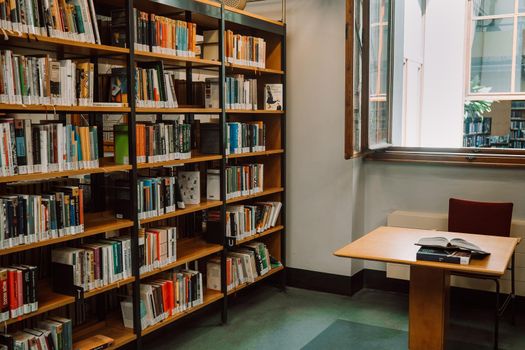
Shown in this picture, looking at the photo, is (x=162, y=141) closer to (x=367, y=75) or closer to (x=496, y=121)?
(x=367, y=75)

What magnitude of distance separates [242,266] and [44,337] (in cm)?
187

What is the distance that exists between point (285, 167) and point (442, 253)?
6.71 feet

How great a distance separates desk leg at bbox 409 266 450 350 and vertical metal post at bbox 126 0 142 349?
1.64 metres

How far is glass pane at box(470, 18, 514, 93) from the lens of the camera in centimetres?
1052

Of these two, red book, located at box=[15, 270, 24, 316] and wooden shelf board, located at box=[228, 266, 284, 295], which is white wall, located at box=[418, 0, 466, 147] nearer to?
wooden shelf board, located at box=[228, 266, 284, 295]

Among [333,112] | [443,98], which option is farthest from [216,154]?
[443,98]

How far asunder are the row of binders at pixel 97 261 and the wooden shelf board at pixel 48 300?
95mm

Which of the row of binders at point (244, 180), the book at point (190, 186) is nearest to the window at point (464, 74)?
the row of binders at point (244, 180)

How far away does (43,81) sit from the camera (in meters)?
2.84

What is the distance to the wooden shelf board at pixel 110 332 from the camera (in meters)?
3.33

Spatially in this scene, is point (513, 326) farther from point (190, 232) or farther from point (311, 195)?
point (190, 232)

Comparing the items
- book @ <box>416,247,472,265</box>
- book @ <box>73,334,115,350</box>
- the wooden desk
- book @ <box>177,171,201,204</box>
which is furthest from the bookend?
book @ <box>416,247,472,265</box>

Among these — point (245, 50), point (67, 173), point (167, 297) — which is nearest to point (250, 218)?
point (167, 297)

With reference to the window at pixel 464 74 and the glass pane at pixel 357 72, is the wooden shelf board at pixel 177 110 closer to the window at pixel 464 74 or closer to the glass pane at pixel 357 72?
the glass pane at pixel 357 72
